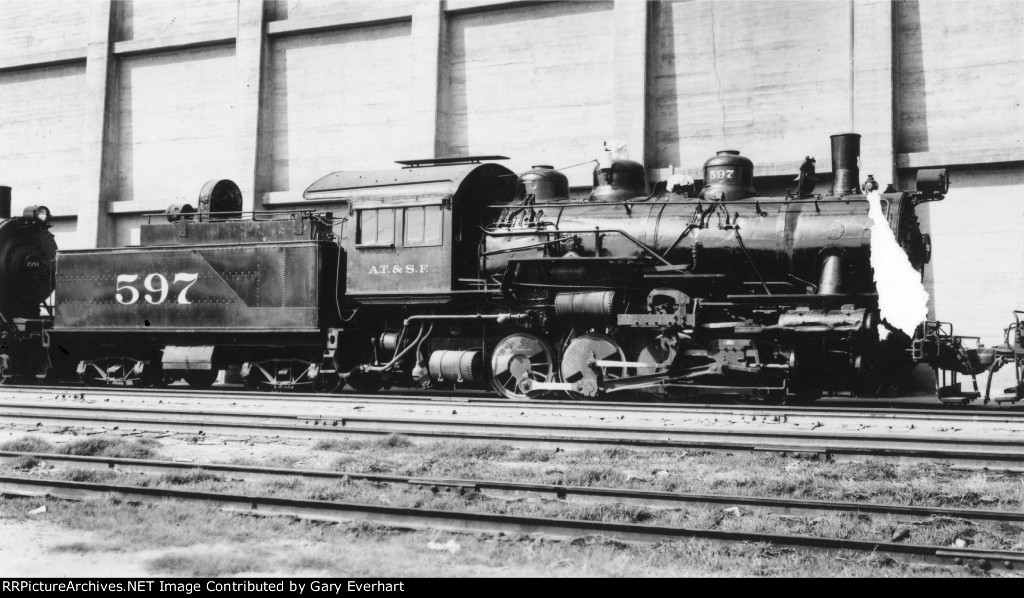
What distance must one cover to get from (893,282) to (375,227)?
741 cm

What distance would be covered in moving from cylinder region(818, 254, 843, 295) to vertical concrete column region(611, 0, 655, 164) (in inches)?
291

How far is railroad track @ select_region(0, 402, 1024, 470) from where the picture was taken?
828 cm

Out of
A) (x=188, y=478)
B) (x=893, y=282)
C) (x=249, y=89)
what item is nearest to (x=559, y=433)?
(x=188, y=478)

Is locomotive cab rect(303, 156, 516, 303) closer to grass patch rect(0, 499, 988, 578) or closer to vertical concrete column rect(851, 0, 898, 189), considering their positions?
vertical concrete column rect(851, 0, 898, 189)

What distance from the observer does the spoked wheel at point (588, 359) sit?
1347cm

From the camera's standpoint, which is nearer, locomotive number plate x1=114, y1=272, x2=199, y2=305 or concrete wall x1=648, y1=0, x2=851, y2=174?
locomotive number plate x1=114, y1=272, x2=199, y2=305

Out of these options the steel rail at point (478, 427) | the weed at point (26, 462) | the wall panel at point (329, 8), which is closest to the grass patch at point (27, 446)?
the weed at point (26, 462)

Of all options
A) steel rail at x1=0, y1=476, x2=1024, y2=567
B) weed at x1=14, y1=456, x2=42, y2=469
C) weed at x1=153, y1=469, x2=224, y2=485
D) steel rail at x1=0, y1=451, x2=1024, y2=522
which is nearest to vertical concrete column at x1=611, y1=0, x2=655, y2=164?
steel rail at x1=0, y1=451, x2=1024, y2=522

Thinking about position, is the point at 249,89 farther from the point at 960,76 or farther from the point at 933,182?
the point at 933,182

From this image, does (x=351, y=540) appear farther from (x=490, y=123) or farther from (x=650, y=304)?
(x=490, y=123)

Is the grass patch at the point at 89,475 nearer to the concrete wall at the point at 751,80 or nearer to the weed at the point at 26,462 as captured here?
the weed at the point at 26,462

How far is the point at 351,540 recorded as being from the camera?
19.4 feet

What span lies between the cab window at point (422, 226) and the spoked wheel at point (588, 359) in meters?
2.57
